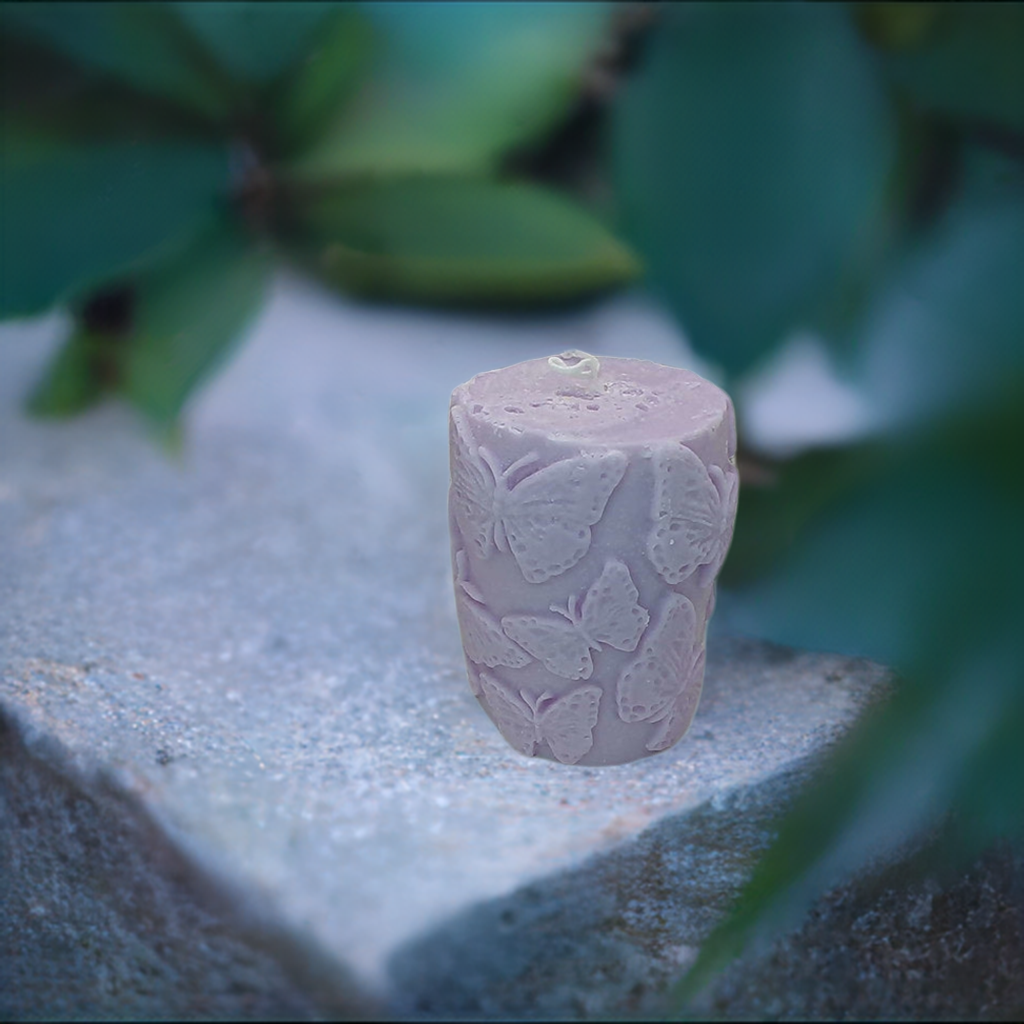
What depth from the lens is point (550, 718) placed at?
988mm

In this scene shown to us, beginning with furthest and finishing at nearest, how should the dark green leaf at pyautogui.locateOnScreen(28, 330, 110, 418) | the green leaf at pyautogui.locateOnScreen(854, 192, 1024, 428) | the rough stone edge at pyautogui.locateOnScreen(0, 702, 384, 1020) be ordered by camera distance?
1. the dark green leaf at pyautogui.locateOnScreen(28, 330, 110, 418)
2. the green leaf at pyautogui.locateOnScreen(854, 192, 1024, 428)
3. the rough stone edge at pyautogui.locateOnScreen(0, 702, 384, 1020)

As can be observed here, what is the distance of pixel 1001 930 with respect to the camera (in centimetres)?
89

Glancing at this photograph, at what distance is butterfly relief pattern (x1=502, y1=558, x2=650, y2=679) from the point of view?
3.04 feet

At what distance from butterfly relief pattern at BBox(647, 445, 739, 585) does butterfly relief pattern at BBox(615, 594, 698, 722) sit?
36 millimetres

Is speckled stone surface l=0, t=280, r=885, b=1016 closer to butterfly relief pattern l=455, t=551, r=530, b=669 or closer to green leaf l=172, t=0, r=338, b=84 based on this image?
butterfly relief pattern l=455, t=551, r=530, b=669

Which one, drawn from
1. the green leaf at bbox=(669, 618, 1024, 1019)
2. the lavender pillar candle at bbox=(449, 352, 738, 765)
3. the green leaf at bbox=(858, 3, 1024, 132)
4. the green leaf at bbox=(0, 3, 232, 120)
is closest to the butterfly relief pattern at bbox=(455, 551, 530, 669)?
the lavender pillar candle at bbox=(449, 352, 738, 765)

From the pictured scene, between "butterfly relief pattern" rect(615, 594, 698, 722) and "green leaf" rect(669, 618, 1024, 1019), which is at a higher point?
"butterfly relief pattern" rect(615, 594, 698, 722)

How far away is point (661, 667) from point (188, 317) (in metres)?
1.12

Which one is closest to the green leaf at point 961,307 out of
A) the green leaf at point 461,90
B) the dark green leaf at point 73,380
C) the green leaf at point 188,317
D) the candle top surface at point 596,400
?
the candle top surface at point 596,400

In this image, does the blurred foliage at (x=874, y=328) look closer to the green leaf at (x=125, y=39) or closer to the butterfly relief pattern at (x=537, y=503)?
the butterfly relief pattern at (x=537, y=503)

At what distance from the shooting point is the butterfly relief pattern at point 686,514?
35.5 inches

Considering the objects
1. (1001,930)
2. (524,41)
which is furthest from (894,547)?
(524,41)

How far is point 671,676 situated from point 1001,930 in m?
0.33

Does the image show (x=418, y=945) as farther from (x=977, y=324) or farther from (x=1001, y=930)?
(x=977, y=324)
